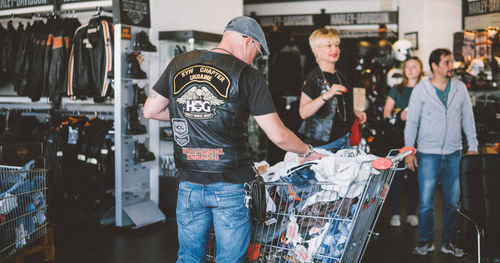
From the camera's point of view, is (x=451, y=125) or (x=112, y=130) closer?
(x=451, y=125)

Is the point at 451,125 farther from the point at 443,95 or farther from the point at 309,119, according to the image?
the point at 309,119

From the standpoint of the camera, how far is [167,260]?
3.90 metres

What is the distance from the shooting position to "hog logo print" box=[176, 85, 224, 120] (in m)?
2.19

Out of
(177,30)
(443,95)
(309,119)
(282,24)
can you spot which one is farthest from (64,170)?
(282,24)

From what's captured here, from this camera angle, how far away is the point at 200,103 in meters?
2.21

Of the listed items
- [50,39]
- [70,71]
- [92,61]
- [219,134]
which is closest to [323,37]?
[219,134]

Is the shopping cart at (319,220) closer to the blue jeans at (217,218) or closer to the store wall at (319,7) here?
the blue jeans at (217,218)

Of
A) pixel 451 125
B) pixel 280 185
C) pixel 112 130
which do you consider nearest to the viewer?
pixel 280 185

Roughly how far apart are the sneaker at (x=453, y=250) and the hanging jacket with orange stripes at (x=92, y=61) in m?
3.60

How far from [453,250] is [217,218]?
105 inches

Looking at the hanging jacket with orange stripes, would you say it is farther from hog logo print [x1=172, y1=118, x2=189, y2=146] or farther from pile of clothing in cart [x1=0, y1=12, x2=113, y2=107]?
hog logo print [x1=172, y1=118, x2=189, y2=146]

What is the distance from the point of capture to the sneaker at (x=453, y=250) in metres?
3.99

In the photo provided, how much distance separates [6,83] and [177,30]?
3009 millimetres

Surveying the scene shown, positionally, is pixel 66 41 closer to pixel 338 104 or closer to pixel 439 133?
pixel 338 104
